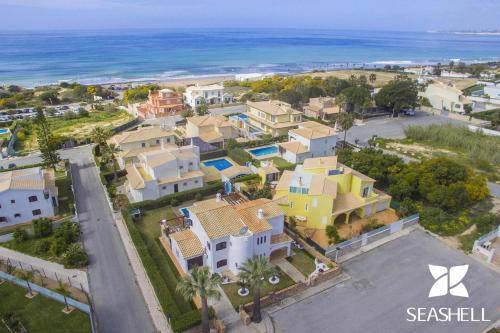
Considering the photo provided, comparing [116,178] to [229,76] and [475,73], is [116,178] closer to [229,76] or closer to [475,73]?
[229,76]

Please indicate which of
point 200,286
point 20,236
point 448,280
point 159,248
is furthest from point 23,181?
point 448,280

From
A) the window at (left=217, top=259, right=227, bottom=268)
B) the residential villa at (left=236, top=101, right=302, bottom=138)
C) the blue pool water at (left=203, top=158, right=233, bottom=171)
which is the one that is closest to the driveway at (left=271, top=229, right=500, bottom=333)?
the window at (left=217, top=259, right=227, bottom=268)

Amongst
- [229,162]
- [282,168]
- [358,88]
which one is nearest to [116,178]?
[229,162]

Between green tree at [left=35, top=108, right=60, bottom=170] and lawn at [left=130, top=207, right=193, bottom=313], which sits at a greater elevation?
green tree at [left=35, top=108, right=60, bottom=170]

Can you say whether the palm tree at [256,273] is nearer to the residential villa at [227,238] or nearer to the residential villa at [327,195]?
the residential villa at [227,238]

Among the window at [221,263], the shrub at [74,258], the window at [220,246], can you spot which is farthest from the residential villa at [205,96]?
the window at [220,246]

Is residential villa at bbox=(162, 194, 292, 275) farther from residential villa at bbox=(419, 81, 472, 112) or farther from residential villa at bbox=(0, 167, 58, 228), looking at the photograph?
residential villa at bbox=(419, 81, 472, 112)
